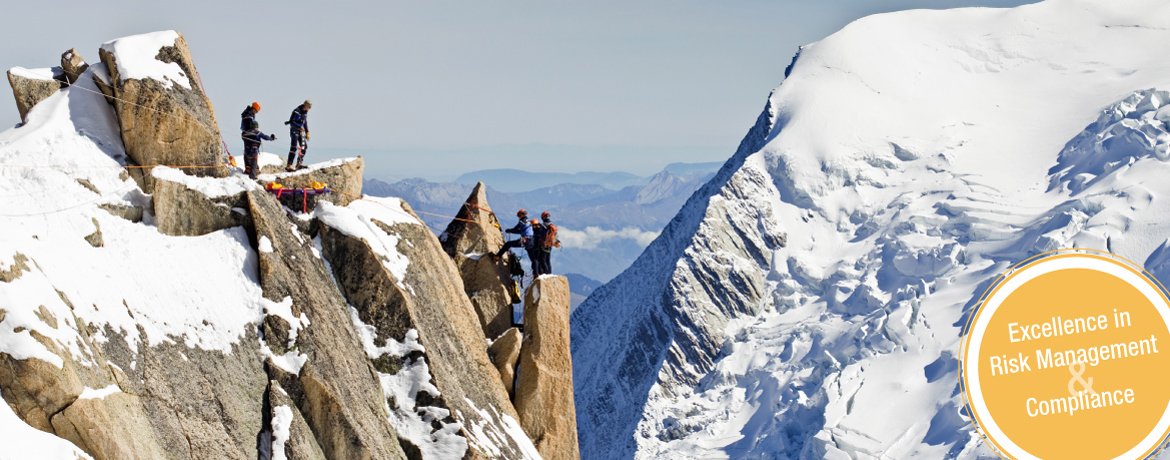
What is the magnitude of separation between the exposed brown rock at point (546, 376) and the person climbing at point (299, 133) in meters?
9.33

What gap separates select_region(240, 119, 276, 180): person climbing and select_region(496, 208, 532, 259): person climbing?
9.45m

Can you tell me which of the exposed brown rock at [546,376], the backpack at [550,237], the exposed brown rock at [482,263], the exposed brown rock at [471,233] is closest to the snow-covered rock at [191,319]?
the exposed brown rock at [546,376]

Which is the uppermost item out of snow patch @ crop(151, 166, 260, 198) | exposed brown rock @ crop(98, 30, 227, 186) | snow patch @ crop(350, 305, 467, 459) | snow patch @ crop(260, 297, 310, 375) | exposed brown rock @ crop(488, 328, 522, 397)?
exposed brown rock @ crop(98, 30, 227, 186)

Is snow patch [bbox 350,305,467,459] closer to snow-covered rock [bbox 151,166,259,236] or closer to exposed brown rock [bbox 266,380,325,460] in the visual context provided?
exposed brown rock [bbox 266,380,325,460]

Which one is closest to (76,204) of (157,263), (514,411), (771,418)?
(157,263)

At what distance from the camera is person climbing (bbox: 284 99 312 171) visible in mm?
43406

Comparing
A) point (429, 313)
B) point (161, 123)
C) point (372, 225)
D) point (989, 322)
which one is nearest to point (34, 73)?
point (161, 123)

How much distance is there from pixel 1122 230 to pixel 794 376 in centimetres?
5122

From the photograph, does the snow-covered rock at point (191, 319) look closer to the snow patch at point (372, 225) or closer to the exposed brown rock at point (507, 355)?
the snow patch at point (372, 225)

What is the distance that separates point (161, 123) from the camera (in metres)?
36.8

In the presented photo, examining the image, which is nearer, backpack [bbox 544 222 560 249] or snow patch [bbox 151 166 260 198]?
snow patch [bbox 151 166 260 198]

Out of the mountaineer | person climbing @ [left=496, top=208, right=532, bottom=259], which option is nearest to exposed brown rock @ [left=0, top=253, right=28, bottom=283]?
person climbing @ [left=496, top=208, right=532, bottom=259]

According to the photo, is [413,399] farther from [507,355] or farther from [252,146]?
[252,146]

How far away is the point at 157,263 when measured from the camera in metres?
33.5
